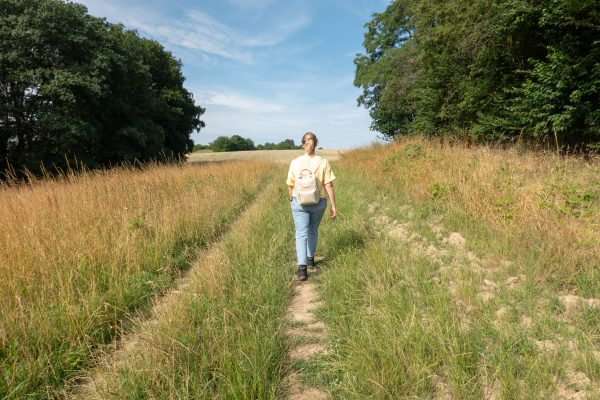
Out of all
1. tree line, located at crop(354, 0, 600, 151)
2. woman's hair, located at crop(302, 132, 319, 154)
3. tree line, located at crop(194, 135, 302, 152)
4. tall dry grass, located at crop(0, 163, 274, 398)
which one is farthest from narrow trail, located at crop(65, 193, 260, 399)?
tree line, located at crop(194, 135, 302, 152)

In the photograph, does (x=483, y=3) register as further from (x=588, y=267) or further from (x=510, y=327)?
(x=510, y=327)

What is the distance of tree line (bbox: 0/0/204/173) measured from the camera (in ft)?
51.9

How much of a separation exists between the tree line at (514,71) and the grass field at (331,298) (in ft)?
9.19

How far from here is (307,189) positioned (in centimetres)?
420

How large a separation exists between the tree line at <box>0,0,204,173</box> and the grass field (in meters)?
12.5

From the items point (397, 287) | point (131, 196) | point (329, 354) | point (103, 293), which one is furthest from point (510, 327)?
point (131, 196)

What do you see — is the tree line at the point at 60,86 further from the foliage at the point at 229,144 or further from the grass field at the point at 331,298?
the foliage at the point at 229,144

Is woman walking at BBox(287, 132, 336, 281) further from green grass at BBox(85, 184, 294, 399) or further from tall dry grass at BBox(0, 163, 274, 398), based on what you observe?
tall dry grass at BBox(0, 163, 274, 398)

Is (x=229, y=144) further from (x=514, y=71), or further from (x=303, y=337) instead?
(x=303, y=337)

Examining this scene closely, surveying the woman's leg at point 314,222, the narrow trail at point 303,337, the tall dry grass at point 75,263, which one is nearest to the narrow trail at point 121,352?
the tall dry grass at point 75,263

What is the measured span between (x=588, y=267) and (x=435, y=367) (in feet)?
7.65

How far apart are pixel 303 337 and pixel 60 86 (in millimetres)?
19318

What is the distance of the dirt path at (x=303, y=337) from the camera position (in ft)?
7.42

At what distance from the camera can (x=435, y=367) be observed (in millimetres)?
2254
